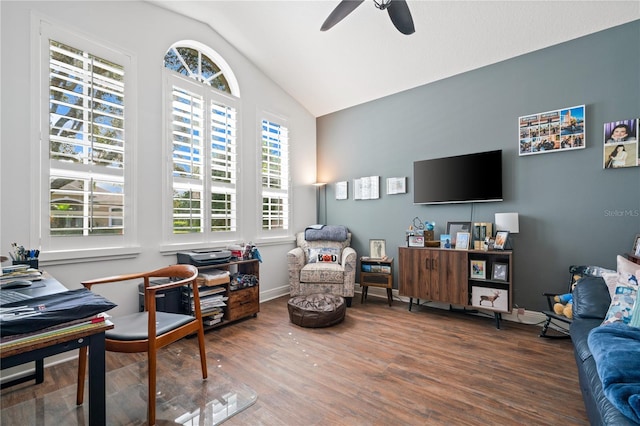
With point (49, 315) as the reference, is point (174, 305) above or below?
below

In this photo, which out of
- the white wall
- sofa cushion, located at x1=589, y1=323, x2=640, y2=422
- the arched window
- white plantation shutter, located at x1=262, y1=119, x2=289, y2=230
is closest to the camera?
sofa cushion, located at x1=589, y1=323, x2=640, y2=422

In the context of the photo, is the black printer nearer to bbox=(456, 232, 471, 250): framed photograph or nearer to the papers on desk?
the papers on desk

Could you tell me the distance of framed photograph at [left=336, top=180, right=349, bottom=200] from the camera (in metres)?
4.58

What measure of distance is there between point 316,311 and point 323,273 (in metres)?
0.76

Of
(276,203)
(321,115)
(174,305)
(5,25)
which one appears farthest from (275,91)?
(174,305)

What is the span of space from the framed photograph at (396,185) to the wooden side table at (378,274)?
37.4 inches

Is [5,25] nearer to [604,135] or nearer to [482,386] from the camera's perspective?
[482,386]

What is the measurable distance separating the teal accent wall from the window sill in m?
3.11

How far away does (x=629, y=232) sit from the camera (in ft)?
8.61

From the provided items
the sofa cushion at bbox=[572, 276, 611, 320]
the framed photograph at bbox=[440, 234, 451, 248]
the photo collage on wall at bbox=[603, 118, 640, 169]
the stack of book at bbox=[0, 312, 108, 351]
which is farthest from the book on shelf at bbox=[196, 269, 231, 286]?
the photo collage on wall at bbox=[603, 118, 640, 169]

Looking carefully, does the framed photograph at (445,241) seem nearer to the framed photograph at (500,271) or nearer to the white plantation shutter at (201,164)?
the framed photograph at (500,271)

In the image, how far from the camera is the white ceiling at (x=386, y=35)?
2666 mm

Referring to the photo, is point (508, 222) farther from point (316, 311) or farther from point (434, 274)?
point (316, 311)

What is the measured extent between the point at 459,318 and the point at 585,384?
6.24 feet
